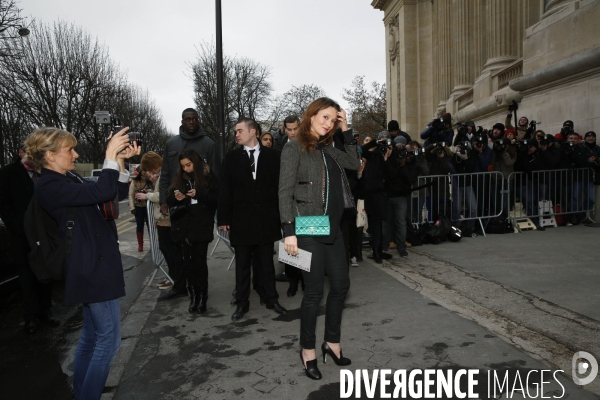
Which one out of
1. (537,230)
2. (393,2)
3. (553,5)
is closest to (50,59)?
(393,2)

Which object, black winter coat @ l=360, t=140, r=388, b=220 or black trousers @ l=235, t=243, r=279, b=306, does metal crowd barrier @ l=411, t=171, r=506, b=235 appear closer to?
black winter coat @ l=360, t=140, r=388, b=220

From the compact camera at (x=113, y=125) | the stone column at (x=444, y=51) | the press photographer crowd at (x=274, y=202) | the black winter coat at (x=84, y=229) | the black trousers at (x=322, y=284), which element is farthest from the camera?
the stone column at (x=444, y=51)

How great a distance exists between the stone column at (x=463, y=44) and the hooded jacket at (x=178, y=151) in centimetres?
A: 2081

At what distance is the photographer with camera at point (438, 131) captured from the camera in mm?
11242

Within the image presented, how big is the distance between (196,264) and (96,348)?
8.85 feet

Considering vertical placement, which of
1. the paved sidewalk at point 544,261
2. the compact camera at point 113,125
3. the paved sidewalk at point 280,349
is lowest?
the paved sidewalk at point 280,349

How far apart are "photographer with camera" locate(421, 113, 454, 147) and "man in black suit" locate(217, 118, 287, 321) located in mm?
6357

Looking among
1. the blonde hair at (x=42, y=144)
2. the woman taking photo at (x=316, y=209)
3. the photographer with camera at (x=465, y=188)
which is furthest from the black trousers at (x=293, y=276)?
the photographer with camera at (x=465, y=188)

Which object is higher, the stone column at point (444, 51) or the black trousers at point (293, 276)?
the stone column at point (444, 51)

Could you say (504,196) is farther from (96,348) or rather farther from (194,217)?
(96,348)

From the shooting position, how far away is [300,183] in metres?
3.95

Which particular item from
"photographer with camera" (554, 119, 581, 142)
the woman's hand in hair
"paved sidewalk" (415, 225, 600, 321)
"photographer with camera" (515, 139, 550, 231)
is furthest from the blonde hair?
"photographer with camera" (554, 119, 581, 142)

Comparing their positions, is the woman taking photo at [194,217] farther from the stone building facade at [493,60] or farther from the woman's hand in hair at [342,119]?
the stone building facade at [493,60]

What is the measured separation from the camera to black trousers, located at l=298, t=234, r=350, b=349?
3.84 m
